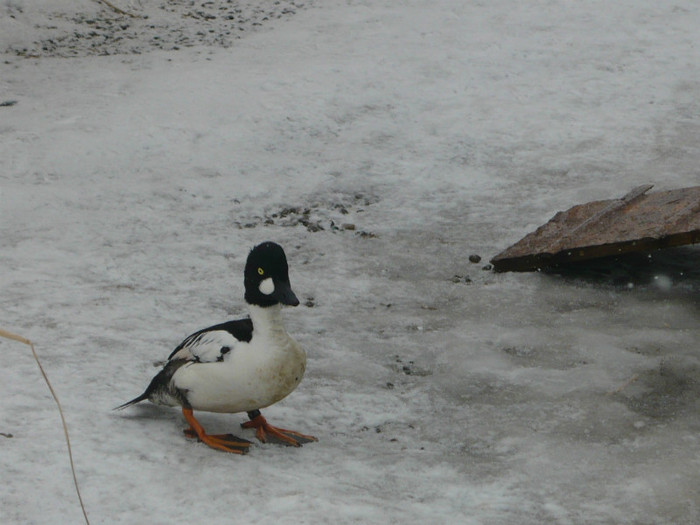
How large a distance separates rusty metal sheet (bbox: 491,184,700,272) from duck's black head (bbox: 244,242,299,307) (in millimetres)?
2557

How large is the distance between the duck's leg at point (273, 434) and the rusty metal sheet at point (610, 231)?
250 centimetres

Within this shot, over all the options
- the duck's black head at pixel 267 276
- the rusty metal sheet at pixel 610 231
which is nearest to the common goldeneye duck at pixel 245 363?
the duck's black head at pixel 267 276

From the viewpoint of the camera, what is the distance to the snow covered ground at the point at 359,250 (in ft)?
12.6

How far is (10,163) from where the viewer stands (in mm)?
7746

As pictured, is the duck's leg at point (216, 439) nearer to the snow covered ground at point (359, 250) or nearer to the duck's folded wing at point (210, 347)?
the snow covered ground at point (359, 250)

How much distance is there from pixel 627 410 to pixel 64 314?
10.3 feet

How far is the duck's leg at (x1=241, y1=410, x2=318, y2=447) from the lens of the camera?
419 cm

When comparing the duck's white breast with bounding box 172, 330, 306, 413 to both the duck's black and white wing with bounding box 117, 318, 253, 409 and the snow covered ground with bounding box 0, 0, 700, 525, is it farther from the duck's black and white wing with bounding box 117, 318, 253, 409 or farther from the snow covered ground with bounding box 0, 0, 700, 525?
the snow covered ground with bounding box 0, 0, 700, 525

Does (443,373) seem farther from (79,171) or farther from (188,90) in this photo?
(188,90)

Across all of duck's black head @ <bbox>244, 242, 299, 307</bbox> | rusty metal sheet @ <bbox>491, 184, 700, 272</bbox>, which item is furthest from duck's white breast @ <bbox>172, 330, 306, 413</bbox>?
rusty metal sheet @ <bbox>491, 184, 700, 272</bbox>

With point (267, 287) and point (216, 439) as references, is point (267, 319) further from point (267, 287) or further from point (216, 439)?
point (216, 439)

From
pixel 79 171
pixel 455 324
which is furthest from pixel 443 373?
pixel 79 171

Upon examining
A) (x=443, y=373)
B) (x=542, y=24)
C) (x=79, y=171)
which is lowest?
(x=443, y=373)

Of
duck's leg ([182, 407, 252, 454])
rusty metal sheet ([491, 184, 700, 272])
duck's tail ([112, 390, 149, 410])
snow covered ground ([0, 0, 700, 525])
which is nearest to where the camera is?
snow covered ground ([0, 0, 700, 525])
